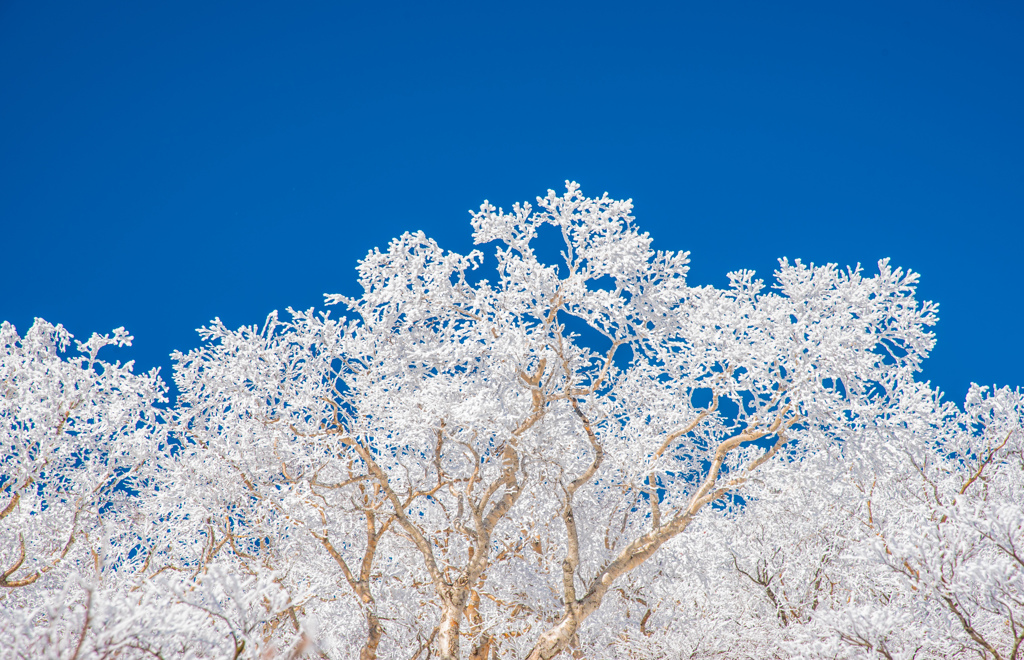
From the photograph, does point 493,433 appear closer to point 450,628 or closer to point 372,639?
point 450,628

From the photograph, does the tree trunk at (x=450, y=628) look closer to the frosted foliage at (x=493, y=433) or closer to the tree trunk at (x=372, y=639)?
the frosted foliage at (x=493, y=433)

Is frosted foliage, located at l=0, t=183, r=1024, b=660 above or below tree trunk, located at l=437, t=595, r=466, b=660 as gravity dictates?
above

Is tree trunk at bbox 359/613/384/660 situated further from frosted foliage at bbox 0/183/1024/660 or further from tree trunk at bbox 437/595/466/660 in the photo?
tree trunk at bbox 437/595/466/660

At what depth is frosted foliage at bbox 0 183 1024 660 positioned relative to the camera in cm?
688

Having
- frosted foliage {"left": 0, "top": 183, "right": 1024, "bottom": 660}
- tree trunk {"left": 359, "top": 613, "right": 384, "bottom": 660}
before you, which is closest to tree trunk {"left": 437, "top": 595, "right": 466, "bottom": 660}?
frosted foliage {"left": 0, "top": 183, "right": 1024, "bottom": 660}


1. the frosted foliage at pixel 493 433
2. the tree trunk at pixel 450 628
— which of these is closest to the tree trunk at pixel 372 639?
the frosted foliage at pixel 493 433

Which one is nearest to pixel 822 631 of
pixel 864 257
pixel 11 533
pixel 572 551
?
pixel 572 551

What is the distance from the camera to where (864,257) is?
4678 cm

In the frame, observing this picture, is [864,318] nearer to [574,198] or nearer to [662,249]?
[662,249]

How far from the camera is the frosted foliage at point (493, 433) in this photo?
6879 mm

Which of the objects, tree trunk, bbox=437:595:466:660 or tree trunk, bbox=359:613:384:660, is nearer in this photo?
tree trunk, bbox=437:595:466:660

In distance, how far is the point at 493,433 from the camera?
7023mm

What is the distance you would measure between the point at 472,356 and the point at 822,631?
487cm

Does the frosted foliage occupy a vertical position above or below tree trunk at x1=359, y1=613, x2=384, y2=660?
above
